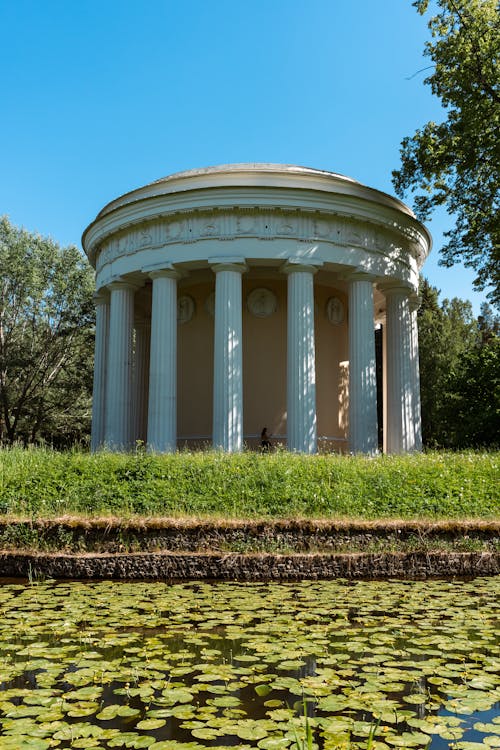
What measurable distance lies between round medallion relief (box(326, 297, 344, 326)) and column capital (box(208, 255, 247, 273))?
633 cm

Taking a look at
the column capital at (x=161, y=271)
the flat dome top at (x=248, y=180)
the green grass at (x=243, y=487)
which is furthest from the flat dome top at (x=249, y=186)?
the green grass at (x=243, y=487)

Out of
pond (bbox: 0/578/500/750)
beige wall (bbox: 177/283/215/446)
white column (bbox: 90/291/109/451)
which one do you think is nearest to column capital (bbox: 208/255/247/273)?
beige wall (bbox: 177/283/215/446)

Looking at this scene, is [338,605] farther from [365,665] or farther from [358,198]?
[358,198]

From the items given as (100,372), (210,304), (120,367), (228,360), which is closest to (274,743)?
(228,360)

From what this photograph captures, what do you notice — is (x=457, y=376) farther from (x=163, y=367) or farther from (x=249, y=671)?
(x=249, y=671)

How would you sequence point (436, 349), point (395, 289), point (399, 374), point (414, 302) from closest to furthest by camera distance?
point (399, 374)
point (395, 289)
point (414, 302)
point (436, 349)

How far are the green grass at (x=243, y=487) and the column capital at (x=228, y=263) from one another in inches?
375

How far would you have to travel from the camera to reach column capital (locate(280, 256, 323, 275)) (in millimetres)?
23531

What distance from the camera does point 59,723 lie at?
4660mm

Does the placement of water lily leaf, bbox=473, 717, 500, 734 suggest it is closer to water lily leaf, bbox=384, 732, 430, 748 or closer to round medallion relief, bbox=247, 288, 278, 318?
water lily leaf, bbox=384, 732, 430, 748

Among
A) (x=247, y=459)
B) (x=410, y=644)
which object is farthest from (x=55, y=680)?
(x=247, y=459)

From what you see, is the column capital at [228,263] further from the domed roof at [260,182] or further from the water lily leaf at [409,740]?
the water lily leaf at [409,740]

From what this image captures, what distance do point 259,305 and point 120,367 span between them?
6.55 meters

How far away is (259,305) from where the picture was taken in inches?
1091
